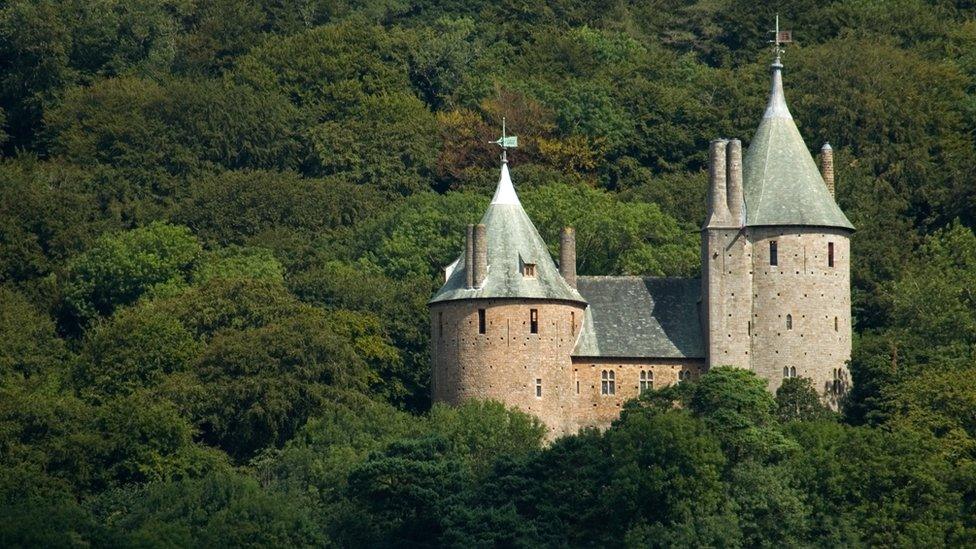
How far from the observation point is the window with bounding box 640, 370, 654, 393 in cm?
8925

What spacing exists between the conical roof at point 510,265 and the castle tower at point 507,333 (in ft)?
0.11

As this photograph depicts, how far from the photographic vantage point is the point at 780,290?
8731 centimetres

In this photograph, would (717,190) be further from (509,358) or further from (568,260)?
(509,358)

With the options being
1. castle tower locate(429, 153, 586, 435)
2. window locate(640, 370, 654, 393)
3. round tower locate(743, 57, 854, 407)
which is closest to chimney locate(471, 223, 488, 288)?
castle tower locate(429, 153, 586, 435)

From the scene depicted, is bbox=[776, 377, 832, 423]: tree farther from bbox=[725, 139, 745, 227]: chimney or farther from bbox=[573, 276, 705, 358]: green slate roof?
bbox=[725, 139, 745, 227]: chimney

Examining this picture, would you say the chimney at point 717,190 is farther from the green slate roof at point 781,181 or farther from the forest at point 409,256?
the forest at point 409,256

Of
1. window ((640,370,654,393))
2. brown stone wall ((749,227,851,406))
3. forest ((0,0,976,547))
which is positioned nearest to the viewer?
forest ((0,0,976,547))

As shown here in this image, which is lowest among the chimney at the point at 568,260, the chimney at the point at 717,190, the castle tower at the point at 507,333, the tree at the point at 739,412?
the tree at the point at 739,412

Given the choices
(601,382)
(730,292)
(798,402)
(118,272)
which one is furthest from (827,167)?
(118,272)

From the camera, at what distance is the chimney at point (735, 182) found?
87.9 metres

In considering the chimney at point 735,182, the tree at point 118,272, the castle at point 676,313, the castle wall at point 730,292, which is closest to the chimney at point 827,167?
the castle at point 676,313

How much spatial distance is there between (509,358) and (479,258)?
3622mm

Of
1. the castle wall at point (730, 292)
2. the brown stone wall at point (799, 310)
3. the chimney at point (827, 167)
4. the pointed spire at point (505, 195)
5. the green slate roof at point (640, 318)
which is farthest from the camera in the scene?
the chimney at point (827, 167)

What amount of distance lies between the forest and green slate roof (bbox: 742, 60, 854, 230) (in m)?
5.26
